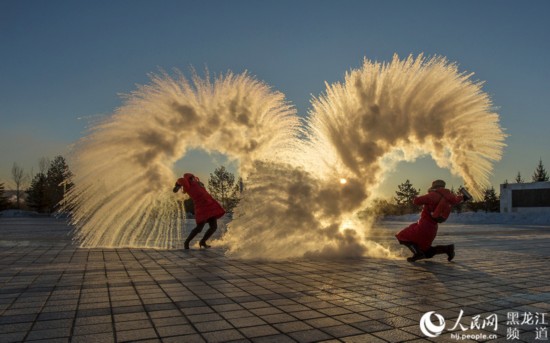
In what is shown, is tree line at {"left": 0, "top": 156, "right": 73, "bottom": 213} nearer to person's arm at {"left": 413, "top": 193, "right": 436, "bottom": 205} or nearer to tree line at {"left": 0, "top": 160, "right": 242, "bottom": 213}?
tree line at {"left": 0, "top": 160, "right": 242, "bottom": 213}

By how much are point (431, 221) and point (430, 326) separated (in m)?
5.17

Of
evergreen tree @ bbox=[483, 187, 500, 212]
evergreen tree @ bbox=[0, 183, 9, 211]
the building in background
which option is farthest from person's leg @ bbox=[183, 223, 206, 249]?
evergreen tree @ bbox=[483, 187, 500, 212]

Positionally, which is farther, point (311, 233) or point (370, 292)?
point (311, 233)

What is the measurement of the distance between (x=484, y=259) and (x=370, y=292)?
5085 millimetres

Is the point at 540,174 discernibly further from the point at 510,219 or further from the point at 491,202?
the point at 510,219

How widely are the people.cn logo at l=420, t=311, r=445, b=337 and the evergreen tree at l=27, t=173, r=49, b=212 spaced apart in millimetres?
72726

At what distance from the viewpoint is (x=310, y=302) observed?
5.34 meters

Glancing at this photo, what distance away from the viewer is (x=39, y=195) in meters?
68.3

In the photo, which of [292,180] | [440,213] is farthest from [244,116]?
[440,213]

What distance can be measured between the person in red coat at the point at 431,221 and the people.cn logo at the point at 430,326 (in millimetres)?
4558

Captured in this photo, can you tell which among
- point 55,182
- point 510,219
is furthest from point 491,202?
point 55,182

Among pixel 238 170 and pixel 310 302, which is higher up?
pixel 238 170

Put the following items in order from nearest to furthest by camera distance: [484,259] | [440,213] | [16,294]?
[16,294] < [440,213] < [484,259]

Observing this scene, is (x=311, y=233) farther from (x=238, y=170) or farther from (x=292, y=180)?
(x=238, y=170)
